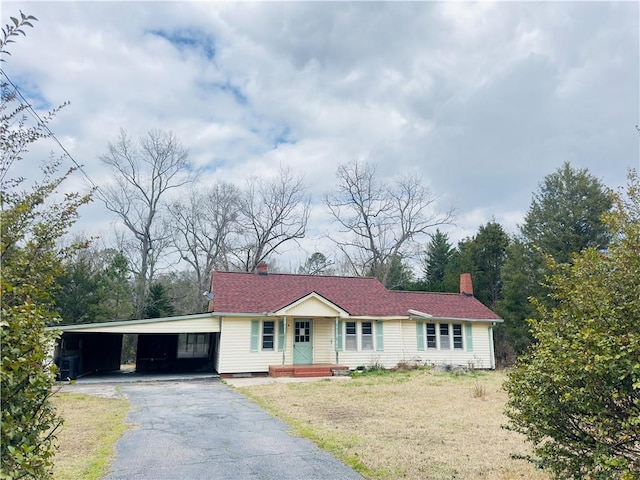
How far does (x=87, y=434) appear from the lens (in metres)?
7.59

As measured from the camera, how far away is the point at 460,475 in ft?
17.3

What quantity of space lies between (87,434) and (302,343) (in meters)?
12.4

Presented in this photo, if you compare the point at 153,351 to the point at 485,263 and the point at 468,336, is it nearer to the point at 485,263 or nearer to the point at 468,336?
the point at 468,336

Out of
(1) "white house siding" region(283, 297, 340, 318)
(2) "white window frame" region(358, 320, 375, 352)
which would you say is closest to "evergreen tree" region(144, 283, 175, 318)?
(1) "white house siding" region(283, 297, 340, 318)

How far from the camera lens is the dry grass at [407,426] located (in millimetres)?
5609

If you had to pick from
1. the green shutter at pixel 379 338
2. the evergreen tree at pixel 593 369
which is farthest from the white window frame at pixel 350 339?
the evergreen tree at pixel 593 369

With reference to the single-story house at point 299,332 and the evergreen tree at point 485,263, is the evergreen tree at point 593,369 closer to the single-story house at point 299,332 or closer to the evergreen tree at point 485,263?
the single-story house at point 299,332

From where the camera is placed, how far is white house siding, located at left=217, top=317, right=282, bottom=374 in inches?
704

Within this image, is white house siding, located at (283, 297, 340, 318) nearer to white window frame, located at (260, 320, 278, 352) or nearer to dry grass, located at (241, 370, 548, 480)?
white window frame, located at (260, 320, 278, 352)

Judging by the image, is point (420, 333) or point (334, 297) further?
point (334, 297)

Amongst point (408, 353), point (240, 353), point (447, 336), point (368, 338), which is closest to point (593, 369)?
point (240, 353)

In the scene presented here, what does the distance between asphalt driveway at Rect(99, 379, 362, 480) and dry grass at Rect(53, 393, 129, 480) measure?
222 millimetres

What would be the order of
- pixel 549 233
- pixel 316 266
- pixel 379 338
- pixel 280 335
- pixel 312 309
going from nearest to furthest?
pixel 312 309, pixel 280 335, pixel 379 338, pixel 549 233, pixel 316 266

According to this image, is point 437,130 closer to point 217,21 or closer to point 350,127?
point 350,127
